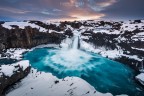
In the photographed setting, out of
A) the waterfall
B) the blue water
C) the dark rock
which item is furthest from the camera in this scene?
the waterfall

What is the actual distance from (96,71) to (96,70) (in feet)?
2.42

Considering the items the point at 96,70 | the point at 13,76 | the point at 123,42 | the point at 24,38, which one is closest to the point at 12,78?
the point at 13,76

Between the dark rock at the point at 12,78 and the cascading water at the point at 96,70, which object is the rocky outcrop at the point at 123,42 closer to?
the cascading water at the point at 96,70

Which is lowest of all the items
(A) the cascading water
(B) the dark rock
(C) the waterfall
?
(A) the cascading water

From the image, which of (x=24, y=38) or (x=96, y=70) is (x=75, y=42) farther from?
(x=96, y=70)

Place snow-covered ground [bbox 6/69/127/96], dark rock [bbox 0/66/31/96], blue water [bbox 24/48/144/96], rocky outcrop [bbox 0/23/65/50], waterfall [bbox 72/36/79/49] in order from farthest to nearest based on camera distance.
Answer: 1. waterfall [bbox 72/36/79/49]
2. rocky outcrop [bbox 0/23/65/50]
3. blue water [bbox 24/48/144/96]
4. dark rock [bbox 0/66/31/96]
5. snow-covered ground [bbox 6/69/127/96]

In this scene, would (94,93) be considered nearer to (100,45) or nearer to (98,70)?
(98,70)

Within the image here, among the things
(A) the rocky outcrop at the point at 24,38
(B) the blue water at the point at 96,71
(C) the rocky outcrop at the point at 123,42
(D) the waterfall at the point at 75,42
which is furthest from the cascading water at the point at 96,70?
(D) the waterfall at the point at 75,42

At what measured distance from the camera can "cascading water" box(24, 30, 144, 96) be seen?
3029cm

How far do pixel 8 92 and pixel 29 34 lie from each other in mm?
38113

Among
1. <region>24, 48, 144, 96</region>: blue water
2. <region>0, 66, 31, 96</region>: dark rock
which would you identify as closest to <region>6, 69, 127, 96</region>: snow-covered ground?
<region>0, 66, 31, 96</region>: dark rock

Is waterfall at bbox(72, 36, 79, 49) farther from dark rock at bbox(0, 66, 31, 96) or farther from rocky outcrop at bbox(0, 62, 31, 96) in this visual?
dark rock at bbox(0, 66, 31, 96)

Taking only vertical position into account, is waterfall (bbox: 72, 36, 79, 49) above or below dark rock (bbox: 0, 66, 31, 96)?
above

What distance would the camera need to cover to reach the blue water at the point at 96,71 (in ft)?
99.2
